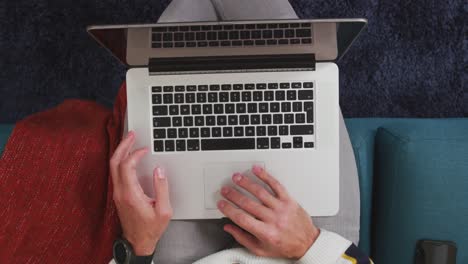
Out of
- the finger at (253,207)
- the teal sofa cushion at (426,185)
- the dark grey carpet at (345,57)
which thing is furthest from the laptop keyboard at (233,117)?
the dark grey carpet at (345,57)

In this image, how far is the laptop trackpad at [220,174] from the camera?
105 centimetres

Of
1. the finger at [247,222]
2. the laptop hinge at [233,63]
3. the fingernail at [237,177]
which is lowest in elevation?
the finger at [247,222]

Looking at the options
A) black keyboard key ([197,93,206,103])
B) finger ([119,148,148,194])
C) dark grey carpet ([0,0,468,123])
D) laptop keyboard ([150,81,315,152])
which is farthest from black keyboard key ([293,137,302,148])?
dark grey carpet ([0,0,468,123])

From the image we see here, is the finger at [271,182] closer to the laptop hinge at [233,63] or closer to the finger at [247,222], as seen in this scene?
the finger at [247,222]

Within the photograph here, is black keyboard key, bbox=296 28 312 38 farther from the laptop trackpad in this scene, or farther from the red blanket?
the red blanket

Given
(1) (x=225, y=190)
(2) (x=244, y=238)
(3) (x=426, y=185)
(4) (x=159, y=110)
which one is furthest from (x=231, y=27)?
(3) (x=426, y=185)

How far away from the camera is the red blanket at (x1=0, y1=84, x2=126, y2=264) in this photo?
1.09 meters

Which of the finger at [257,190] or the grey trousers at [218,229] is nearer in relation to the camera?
the finger at [257,190]

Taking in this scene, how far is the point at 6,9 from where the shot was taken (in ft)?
5.18

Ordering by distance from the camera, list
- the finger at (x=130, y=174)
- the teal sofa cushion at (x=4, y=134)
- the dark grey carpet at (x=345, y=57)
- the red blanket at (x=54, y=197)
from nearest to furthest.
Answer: the finger at (x=130, y=174)
the red blanket at (x=54, y=197)
the teal sofa cushion at (x=4, y=134)
the dark grey carpet at (x=345, y=57)

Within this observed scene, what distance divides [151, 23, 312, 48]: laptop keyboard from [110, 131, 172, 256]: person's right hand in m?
0.21

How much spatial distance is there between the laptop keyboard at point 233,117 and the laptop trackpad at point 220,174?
36 mm

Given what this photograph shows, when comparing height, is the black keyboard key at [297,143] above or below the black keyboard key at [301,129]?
below

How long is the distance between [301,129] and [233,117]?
0.47 ft
